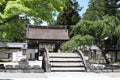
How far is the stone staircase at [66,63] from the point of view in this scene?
22828mm

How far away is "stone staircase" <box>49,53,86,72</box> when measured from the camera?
899 inches

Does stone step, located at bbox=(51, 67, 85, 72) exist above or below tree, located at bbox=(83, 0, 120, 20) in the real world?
below

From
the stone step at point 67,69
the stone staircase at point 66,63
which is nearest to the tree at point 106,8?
the stone staircase at point 66,63

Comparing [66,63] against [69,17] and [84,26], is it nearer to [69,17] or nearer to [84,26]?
[84,26]

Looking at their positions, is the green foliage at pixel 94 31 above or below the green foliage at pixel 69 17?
below

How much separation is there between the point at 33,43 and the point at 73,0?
64.8ft

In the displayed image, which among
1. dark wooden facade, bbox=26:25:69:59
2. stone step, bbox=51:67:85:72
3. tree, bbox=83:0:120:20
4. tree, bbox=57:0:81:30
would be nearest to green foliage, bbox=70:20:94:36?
tree, bbox=83:0:120:20

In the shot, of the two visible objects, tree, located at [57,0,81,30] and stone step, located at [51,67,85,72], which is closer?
stone step, located at [51,67,85,72]

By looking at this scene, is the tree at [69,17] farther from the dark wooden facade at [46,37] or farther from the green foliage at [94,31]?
the green foliage at [94,31]

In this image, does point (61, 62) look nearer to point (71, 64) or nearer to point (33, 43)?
point (71, 64)

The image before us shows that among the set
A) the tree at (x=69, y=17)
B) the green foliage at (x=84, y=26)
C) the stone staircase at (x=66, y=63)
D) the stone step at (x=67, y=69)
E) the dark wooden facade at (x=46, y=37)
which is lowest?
the stone step at (x=67, y=69)

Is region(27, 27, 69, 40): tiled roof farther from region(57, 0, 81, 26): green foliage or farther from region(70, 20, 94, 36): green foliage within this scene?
region(70, 20, 94, 36): green foliage

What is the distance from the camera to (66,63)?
23.9 metres

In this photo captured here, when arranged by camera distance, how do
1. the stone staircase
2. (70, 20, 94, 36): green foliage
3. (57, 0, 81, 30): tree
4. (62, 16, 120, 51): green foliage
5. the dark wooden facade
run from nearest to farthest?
the stone staircase → (62, 16, 120, 51): green foliage → (70, 20, 94, 36): green foliage → the dark wooden facade → (57, 0, 81, 30): tree
